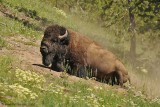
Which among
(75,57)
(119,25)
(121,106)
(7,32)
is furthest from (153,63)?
(121,106)

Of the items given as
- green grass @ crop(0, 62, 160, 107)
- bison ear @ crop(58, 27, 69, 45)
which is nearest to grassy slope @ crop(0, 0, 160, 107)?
green grass @ crop(0, 62, 160, 107)

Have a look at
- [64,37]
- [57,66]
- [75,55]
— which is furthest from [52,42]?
[75,55]

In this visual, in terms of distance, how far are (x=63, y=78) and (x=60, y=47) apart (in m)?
2.41

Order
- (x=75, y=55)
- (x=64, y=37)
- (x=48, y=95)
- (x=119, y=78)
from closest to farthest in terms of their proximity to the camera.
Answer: (x=48, y=95) < (x=64, y=37) < (x=75, y=55) < (x=119, y=78)

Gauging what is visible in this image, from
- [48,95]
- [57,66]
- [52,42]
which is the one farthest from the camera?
[57,66]

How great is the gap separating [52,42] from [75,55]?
0.94 meters

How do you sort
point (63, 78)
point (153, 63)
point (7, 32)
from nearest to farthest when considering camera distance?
point (63, 78) → point (7, 32) → point (153, 63)

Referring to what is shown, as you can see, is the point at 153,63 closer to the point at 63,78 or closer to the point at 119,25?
the point at 119,25

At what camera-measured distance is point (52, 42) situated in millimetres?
14570

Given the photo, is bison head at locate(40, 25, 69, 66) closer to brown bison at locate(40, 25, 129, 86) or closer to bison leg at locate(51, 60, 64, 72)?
brown bison at locate(40, 25, 129, 86)

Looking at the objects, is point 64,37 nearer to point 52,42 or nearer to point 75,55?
point 52,42

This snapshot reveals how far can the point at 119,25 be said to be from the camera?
3178cm

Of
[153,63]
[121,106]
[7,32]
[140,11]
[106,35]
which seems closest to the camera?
[121,106]

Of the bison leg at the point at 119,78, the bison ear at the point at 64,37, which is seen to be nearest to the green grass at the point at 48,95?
the bison ear at the point at 64,37
